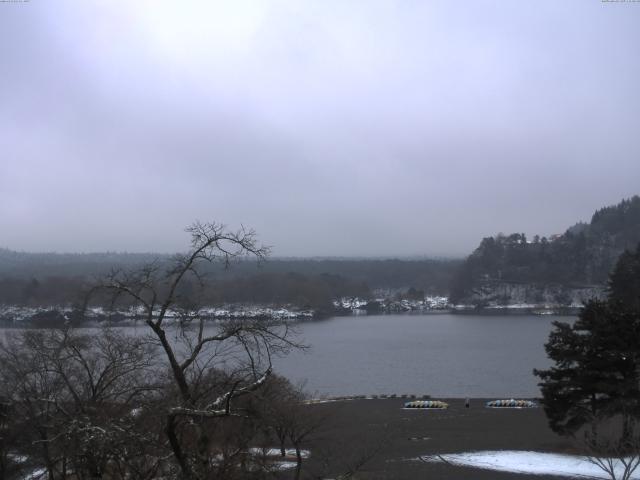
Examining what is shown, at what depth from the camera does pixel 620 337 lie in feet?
44.0

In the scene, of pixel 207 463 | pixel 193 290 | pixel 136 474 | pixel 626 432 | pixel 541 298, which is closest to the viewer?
pixel 207 463

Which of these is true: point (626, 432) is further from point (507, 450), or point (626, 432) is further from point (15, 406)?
point (15, 406)

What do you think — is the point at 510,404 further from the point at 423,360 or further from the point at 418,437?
the point at 423,360

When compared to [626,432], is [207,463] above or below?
above

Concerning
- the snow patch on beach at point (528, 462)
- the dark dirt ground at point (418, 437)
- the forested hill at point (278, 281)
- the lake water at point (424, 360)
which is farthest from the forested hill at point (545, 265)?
the snow patch on beach at point (528, 462)

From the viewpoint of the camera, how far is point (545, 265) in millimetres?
94500

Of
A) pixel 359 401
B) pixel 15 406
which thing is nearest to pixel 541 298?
pixel 359 401

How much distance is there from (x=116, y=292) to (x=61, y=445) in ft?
4.97

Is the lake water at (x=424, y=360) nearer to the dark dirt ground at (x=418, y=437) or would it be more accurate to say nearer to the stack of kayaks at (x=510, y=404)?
the dark dirt ground at (x=418, y=437)

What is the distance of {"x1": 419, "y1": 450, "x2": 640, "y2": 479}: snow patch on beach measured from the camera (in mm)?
12372

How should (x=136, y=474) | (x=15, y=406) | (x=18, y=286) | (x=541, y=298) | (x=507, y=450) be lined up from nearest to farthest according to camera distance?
(x=136, y=474), (x=15, y=406), (x=507, y=450), (x=18, y=286), (x=541, y=298)

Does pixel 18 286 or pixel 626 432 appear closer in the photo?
pixel 626 432

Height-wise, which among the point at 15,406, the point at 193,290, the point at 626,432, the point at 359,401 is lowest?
the point at 359,401

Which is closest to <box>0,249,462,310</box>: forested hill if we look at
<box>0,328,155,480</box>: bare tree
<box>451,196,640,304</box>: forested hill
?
<box>0,328,155,480</box>: bare tree
